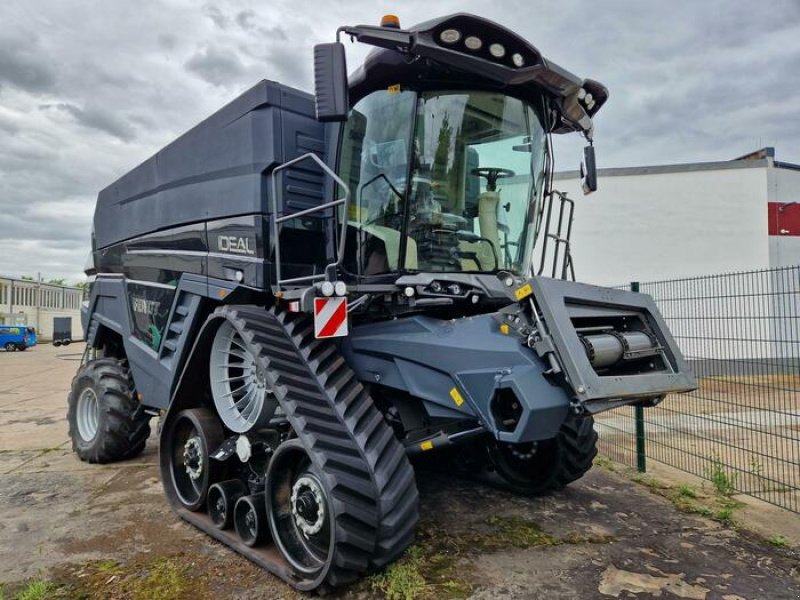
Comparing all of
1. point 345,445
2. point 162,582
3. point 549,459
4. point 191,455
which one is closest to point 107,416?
point 191,455

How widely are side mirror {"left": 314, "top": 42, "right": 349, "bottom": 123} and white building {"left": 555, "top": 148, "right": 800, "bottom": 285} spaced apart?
13.5 m

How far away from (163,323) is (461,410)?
10.5 ft

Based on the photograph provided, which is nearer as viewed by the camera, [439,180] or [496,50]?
[496,50]

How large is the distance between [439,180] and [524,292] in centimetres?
99

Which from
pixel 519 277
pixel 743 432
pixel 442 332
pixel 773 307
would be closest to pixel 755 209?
pixel 743 432

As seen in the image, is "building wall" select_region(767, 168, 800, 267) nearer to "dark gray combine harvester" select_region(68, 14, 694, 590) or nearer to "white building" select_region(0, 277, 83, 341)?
"dark gray combine harvester" select_region(68, 14, 694, 590)

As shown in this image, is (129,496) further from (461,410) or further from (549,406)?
(549,406)

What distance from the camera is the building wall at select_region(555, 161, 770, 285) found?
15727 millimetres

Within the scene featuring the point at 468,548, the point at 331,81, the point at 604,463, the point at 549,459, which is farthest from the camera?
the point at 604,463

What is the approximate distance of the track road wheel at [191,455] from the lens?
4.11m

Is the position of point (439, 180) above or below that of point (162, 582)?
above

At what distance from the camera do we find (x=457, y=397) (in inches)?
130

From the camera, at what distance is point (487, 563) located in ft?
11.5

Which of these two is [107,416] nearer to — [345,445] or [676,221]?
[345,445]
